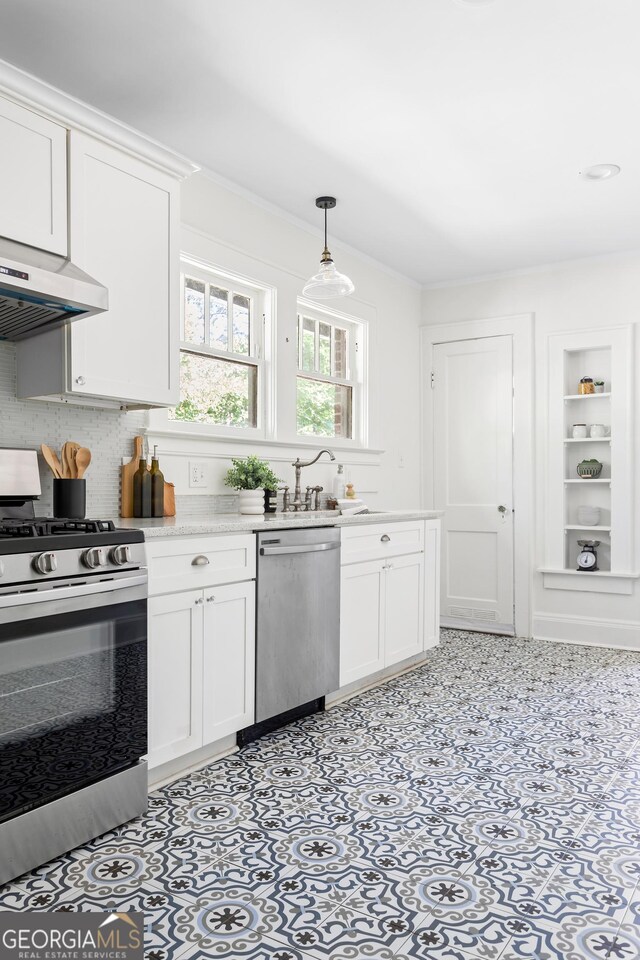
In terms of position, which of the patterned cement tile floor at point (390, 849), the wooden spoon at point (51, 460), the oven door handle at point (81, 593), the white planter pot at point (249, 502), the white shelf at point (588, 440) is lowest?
the patterned cement tile floor at point (390, 849)

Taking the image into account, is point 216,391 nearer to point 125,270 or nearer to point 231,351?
point 231,351

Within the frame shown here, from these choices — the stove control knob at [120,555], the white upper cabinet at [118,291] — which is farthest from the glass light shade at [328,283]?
the stove control knob at [120,555]

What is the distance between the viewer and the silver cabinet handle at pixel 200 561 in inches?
100.0

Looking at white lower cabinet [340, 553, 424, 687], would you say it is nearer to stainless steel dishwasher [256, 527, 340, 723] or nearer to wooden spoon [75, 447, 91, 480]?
stainless steel dishwasher [256, 527, 340, 723]

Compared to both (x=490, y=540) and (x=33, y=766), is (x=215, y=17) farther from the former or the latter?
(x=490, y=540)

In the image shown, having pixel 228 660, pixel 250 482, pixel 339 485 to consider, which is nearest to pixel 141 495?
pixel 250 482

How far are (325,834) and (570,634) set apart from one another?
130 inches

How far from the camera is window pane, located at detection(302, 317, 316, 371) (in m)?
4.38

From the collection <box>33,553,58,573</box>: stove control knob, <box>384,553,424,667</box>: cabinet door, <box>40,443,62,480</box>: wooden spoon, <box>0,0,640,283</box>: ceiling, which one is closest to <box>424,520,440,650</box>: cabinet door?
<box>384,553,424,667</box>: cabinet door

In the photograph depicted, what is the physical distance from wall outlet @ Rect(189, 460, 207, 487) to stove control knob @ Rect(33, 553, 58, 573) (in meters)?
1.47

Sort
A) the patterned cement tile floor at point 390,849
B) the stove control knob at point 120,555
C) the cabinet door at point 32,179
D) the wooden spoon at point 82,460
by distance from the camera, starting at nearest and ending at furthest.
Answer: the patterned cement tile floor at point 390,849, the stove control knob at point 120,555, the cabinet door at point 32,179, the wooden spoon at point 82,460

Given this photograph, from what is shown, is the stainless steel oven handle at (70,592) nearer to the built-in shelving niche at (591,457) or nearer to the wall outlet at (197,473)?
the wall outlet at (197,473)

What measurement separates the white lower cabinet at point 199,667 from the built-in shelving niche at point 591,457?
9.68 ft

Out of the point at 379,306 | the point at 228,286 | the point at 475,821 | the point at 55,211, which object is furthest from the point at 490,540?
the point at 55,211
